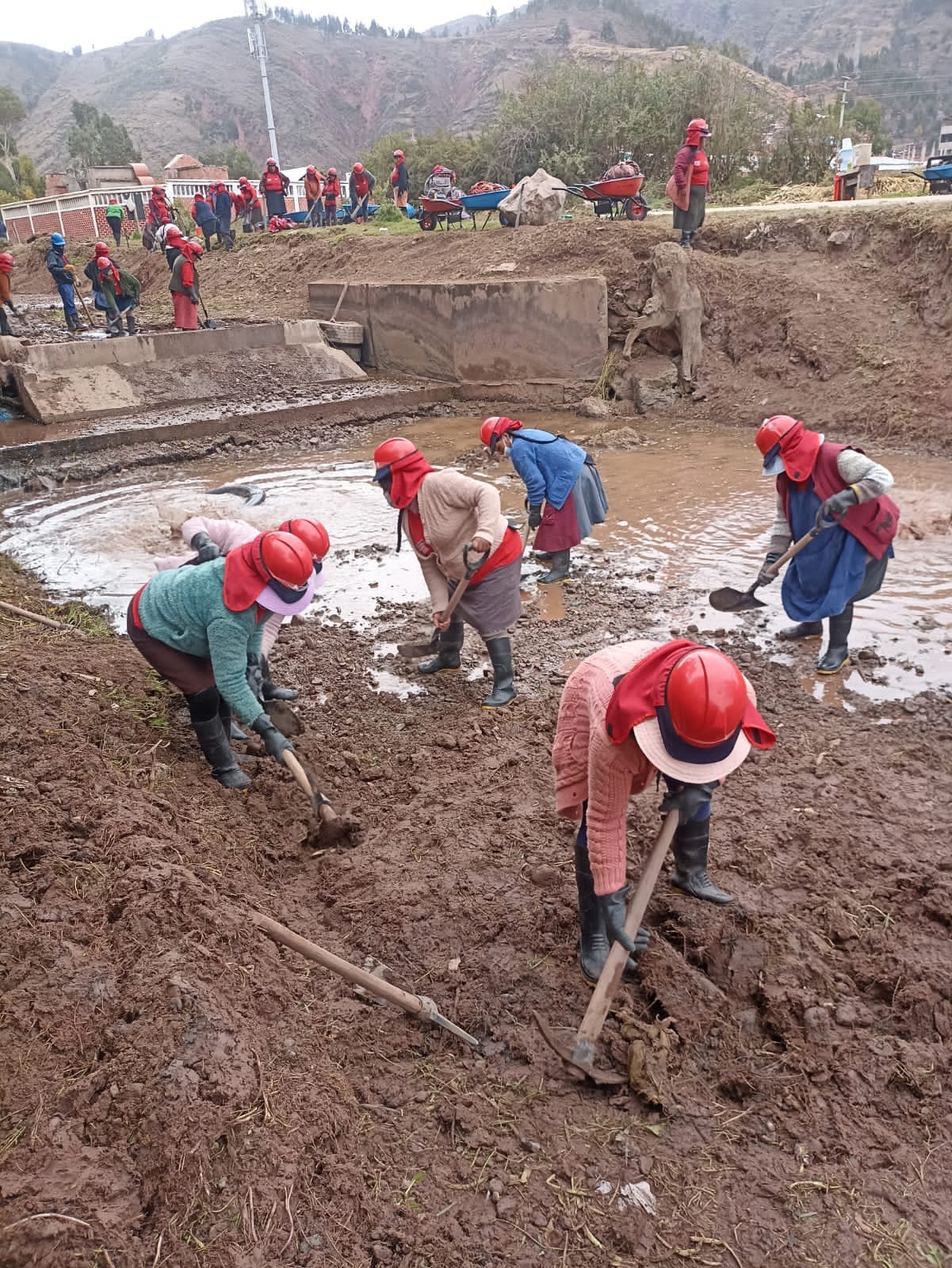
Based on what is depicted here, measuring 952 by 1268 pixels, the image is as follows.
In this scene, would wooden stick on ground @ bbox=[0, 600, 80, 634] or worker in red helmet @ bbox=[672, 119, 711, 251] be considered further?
worker in red helmet @ bbox=[672, 119, 711, 251]

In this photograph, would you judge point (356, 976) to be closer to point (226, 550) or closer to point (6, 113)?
point (226, 550)

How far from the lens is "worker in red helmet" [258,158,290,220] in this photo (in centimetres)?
2162

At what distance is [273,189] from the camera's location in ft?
71.4

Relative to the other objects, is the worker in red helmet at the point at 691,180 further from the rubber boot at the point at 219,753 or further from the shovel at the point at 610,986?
the shovel at the point at 610,986

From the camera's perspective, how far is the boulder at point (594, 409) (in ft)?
37.1

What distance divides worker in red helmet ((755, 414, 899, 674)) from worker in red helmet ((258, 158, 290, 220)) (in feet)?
68.0

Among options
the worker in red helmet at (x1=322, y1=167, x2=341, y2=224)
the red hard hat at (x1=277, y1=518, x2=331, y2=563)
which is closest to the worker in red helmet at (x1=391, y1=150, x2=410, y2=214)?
the worker in red helmet at (x1=322, y1=167, x2=341, y2=224)

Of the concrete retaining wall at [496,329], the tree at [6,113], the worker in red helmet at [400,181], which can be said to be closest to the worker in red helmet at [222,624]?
the concrete retaining wall at [496,329]

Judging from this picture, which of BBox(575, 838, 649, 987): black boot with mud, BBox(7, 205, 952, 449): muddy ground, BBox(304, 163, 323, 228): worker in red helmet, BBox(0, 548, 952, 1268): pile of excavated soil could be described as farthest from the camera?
BBox(304, 163, 323, 228): worker in red helmet

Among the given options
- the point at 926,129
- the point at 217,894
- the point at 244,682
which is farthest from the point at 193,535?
the point at 926,129

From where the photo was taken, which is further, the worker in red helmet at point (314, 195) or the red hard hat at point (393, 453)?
the worker in red helmet at point (314, 195)

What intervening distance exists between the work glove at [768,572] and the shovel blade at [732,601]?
201 millimetres

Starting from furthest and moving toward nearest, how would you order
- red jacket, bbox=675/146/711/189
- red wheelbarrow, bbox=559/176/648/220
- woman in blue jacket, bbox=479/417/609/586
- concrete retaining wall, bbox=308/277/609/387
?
red wheelbarrow, bbox=559/176/648/220 → concrete retaining wall, bbox=308/277/609/387 → red jacket, bbox=675/146/711/189 → woman in blue jacket, bbox=479/417/609/586

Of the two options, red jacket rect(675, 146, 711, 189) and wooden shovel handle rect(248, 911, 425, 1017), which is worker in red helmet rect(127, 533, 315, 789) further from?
red jacket rect(675, 146, 711, 189)
